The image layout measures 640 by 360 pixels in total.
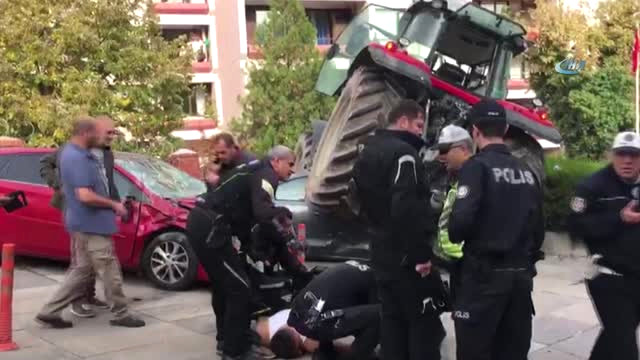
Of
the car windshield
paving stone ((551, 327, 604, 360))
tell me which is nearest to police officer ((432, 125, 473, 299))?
paving stone ((551, 327, 604, 360))

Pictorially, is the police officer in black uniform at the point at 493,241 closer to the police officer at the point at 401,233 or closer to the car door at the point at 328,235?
the police officer at the point at 401,233

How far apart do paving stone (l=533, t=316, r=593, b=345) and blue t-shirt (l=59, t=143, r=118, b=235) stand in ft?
12.4

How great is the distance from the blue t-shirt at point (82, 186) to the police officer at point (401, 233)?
2.87 m

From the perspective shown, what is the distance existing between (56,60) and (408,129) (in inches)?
543

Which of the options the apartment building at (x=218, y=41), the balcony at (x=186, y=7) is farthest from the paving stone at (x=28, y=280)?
the balcony at (x=186, y=7)

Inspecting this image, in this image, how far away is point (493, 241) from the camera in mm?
4477

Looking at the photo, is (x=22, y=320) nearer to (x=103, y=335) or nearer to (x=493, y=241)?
(x=103, y=335)

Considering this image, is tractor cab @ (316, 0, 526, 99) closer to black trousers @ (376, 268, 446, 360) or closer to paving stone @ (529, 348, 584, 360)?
paving stone @ (529, 348, 584, 360)

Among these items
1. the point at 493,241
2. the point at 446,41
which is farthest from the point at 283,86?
the point at 493,241

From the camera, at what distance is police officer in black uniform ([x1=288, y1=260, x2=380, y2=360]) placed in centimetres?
582

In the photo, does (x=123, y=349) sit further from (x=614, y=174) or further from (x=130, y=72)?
(x=130, y=72)

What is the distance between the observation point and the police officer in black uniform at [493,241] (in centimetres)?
448

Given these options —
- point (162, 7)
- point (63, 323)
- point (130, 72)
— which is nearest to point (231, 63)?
point (162, 7)

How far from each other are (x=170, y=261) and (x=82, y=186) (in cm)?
209
